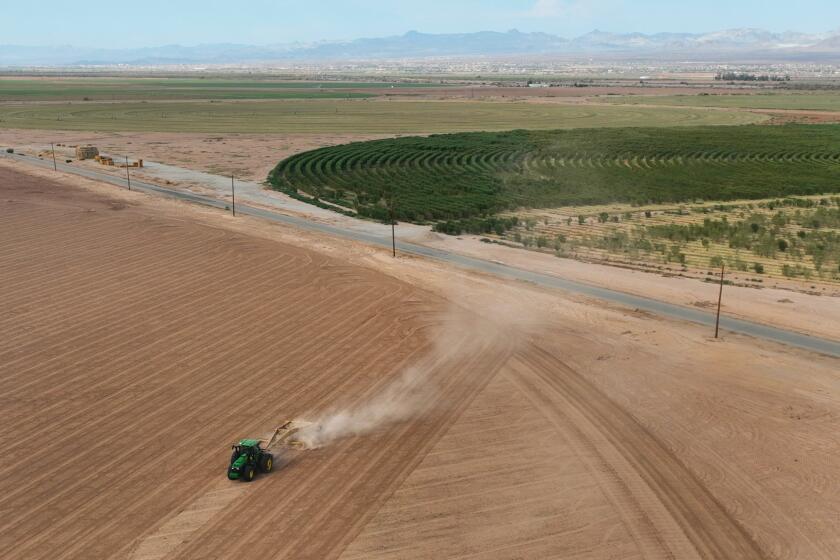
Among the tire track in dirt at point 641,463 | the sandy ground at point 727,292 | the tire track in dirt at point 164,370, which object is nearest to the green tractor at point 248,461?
the tire track in dirt at point 164,370

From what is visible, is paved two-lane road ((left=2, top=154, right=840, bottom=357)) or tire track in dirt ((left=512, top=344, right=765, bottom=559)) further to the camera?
paved two-lane road ((left=2, top=154, right=840, bottom=357))

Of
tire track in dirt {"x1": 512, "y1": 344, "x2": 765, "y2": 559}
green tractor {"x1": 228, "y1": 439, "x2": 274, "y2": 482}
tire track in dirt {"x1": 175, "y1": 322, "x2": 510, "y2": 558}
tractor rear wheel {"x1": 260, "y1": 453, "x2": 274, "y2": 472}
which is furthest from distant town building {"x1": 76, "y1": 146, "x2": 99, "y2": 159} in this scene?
tractor rear wheel {"x1": 260, "y1": 453, "x2": 274, "y2": 472}

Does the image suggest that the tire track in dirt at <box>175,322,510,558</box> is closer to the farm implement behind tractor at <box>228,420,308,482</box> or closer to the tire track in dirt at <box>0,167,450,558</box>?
the farm implement behind tractor at <box>228,420,308,482</box>

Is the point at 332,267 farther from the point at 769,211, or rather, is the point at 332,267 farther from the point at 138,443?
the point at 769,211

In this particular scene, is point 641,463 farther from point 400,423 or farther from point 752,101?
point 752,101

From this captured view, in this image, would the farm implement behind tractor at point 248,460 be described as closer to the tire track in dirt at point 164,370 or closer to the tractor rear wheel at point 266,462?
the tractor rear wheel at point 266,462

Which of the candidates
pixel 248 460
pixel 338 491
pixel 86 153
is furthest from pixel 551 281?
pixel 86 153

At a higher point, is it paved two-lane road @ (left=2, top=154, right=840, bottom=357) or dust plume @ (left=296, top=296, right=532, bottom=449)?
paved two-lane road @ (left=2, top=154, right=840, bottom=357)
